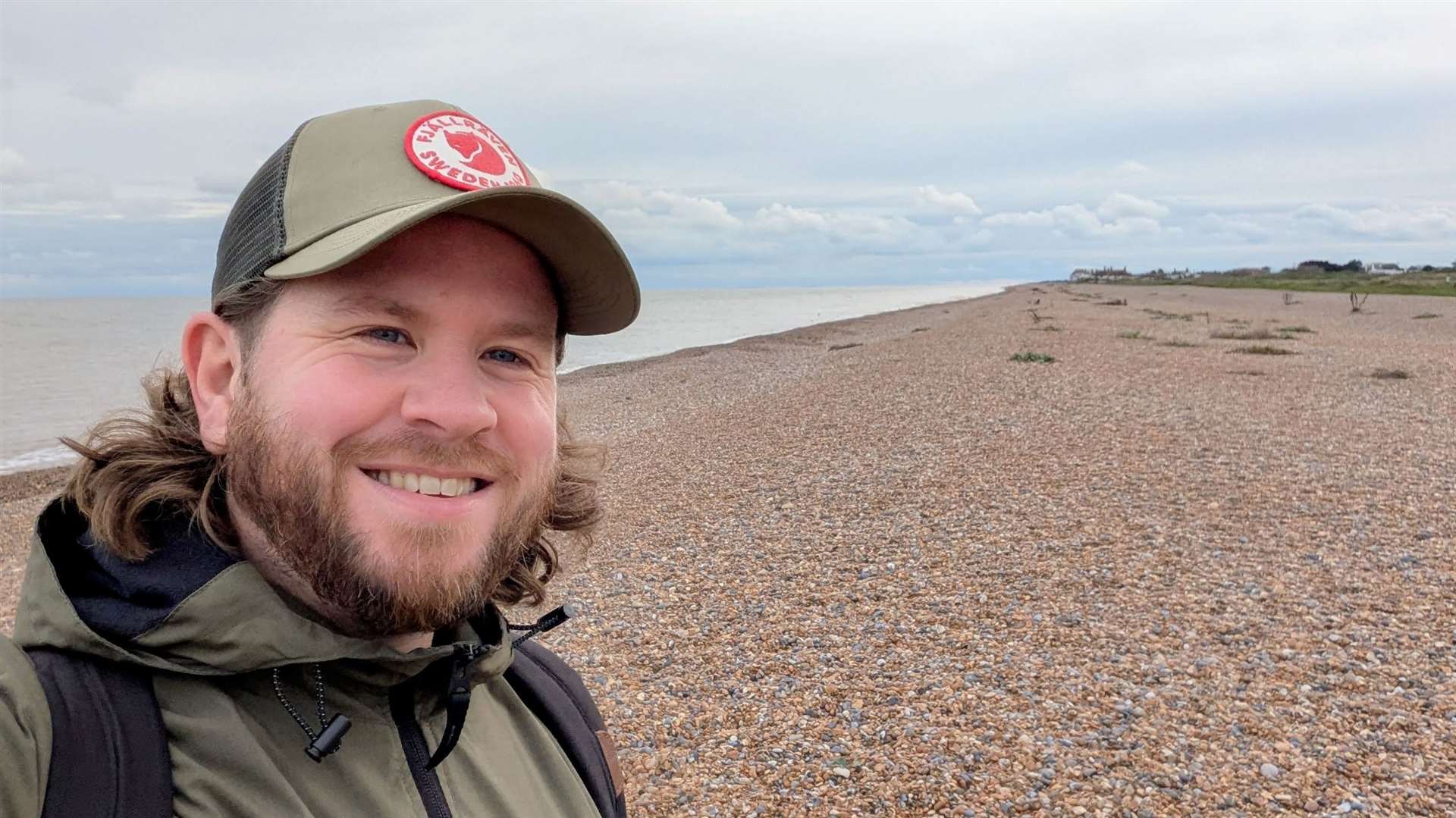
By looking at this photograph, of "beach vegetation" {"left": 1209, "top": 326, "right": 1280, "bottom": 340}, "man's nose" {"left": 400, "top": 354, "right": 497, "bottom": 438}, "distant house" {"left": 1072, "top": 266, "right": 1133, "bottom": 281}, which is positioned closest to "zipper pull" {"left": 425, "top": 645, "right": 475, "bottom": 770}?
"man's nose" {"left": 400, "top": 354, "right": 497, "bottom": 438}

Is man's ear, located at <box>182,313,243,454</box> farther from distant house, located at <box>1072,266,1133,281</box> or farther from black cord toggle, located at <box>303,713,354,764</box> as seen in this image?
distant house, located at <box>1072,266,1133,281</box>

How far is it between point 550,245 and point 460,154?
0.75 ft

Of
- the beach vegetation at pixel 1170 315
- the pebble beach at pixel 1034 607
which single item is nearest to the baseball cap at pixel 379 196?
the pebble beach at pixel 1034 607

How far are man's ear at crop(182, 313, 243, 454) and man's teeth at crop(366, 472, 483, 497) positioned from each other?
0.33 meters

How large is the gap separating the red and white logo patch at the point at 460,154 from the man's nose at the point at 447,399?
0.32 metres

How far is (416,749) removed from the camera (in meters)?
1.58

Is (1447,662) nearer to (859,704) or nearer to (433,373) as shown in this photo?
(859,704)

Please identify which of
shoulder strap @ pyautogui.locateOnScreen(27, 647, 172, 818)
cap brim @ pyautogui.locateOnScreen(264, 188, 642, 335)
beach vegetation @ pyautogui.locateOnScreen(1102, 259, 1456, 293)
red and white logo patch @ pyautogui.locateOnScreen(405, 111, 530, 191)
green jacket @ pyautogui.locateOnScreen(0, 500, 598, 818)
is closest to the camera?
shoulder strap @ pyautogui.locateOnScreen(27, 647, 172, 818)

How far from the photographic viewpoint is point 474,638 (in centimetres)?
180

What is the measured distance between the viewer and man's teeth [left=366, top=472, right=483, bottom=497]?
61.1 inches

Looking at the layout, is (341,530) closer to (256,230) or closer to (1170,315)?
(256,230)

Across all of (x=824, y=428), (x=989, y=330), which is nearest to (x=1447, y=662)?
(x=824, y=428)

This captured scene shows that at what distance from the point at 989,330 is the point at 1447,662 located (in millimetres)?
25381

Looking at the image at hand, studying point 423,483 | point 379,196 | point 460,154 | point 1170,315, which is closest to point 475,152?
point 460,154
